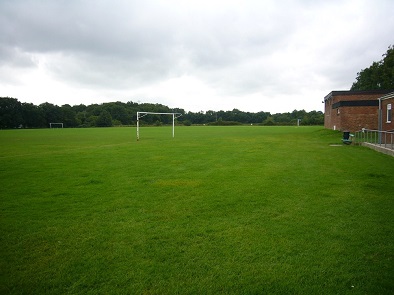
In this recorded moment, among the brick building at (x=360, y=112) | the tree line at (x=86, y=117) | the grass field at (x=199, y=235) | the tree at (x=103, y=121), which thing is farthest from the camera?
the tree at (x=103, y=121)

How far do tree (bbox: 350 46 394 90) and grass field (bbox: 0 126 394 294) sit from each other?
5157cm

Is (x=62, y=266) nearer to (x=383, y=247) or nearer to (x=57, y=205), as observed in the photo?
(x=57, y=205)

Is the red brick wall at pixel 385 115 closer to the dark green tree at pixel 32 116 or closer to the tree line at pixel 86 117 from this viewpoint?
the tree line at pixel 86 117

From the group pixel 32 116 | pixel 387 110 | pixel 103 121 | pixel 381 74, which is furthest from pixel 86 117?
pixel 387 110

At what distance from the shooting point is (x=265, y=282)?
3.83 m

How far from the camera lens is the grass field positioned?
152 inches

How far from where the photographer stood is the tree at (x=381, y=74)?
51469 mm

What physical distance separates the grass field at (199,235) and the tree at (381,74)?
51.6 metres

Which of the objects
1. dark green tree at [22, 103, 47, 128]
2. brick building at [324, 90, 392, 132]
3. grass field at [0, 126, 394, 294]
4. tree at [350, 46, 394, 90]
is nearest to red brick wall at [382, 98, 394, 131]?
brick building at [324, 90, 392, 132]

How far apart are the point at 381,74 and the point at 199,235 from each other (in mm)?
62614

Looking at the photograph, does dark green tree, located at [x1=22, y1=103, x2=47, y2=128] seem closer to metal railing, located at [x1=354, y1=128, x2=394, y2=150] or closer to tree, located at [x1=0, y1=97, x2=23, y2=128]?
tree, located at [x1=0, y1=97, x2=23, y2=128]

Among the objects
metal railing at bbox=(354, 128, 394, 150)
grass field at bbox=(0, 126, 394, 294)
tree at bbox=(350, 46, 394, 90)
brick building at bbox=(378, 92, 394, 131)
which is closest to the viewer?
grass field at bbox=(0, 126, 394, 294)

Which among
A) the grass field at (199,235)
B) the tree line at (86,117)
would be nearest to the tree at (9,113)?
the tree line at (86,117)

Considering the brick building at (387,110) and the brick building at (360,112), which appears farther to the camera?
the brick building at (360,112)
